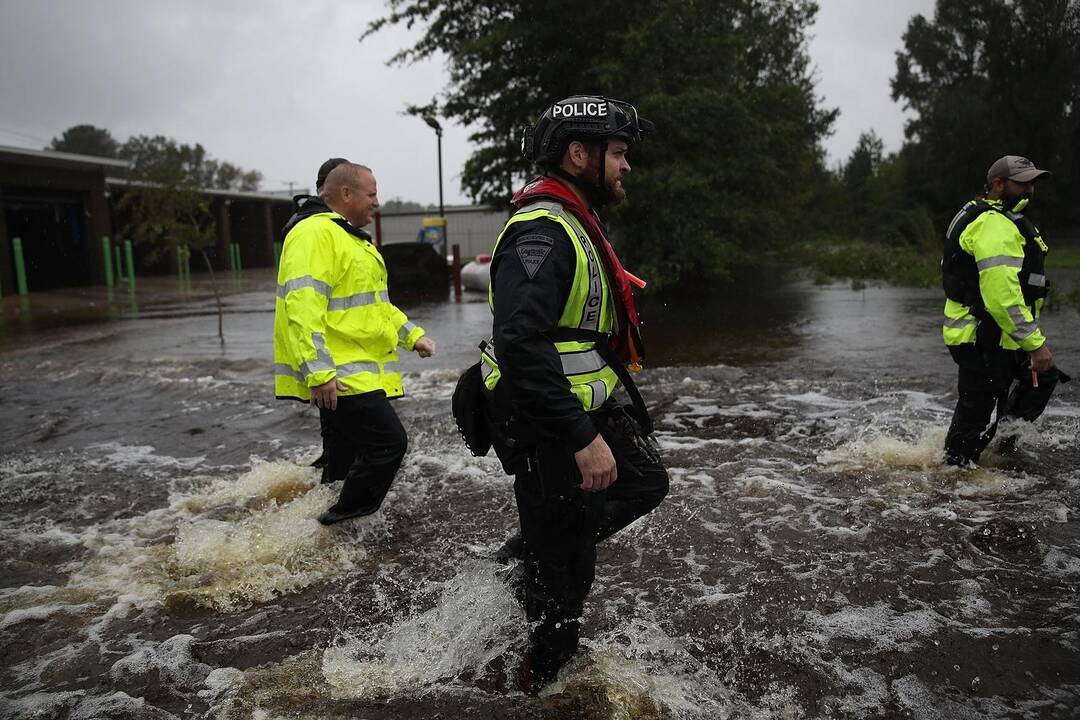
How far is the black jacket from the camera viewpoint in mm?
2609

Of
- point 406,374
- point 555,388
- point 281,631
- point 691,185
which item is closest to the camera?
point 555,388

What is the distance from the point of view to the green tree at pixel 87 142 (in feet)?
314

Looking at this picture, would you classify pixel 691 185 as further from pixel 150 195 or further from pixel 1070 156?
pixel 1070 156

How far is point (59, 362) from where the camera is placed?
11602 millimetres

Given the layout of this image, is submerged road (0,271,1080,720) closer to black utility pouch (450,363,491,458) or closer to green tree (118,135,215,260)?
black utility pouch (450,363,491,458)

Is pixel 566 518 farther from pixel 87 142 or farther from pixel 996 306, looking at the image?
pixel 87 142

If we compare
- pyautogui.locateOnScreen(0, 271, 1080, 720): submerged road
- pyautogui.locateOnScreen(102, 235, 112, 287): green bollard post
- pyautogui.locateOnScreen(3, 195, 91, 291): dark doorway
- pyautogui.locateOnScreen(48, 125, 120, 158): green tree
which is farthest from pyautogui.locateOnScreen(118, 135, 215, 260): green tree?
pyautogui.locateOnScreen(48, 125, 120, 158): green tree

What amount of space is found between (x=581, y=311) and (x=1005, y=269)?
3351 millimetres

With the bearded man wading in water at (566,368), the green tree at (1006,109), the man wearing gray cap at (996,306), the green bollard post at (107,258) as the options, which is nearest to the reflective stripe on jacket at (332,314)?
the bearded man wading in water at (566,368)

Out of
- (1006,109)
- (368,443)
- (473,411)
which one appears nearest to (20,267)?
(368,443)

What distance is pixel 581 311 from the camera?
9.37ft

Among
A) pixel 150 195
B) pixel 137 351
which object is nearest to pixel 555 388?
pixel 137 351

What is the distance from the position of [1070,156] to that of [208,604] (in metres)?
45.6

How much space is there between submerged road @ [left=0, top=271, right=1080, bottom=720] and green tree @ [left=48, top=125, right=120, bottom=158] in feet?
337
